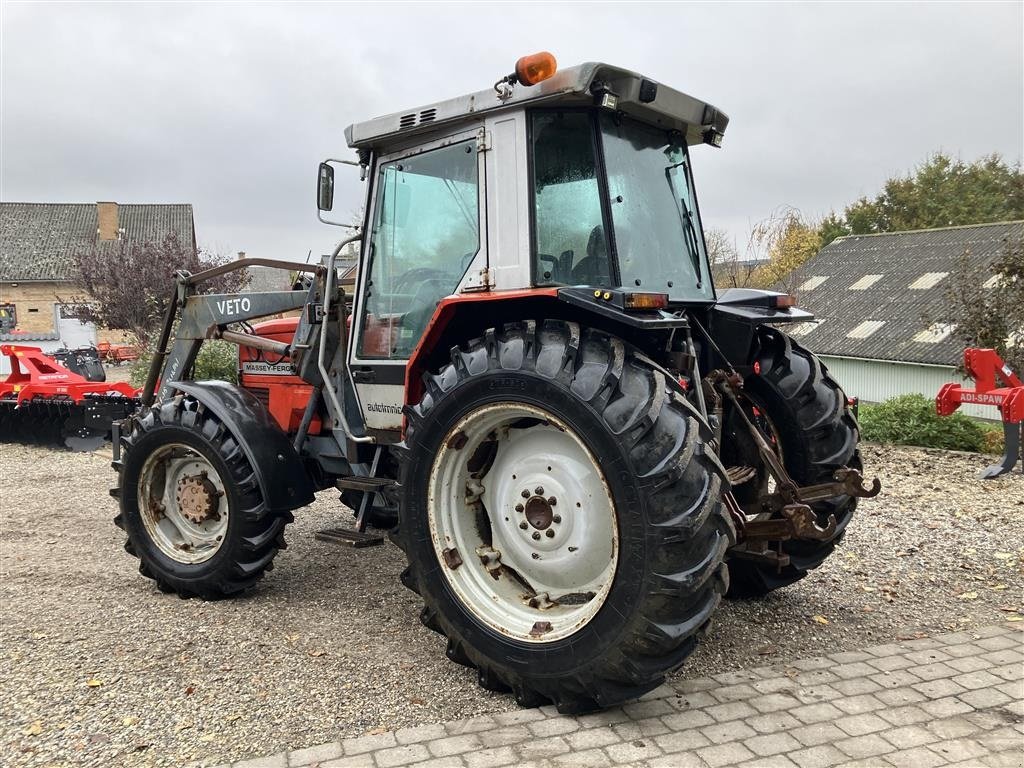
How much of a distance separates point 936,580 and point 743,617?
156 cm

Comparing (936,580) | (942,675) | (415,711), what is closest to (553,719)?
(415,711)

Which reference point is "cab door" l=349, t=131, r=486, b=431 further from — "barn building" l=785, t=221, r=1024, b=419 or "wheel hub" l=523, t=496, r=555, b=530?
"barn building" l=785, t=221, r=1024, b=419

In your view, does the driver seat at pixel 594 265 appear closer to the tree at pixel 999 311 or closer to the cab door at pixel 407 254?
the cab door at pixel 407 254

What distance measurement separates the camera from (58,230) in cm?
3688

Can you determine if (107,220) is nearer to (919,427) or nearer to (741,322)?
(919,427)

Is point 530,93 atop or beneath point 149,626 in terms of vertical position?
atop

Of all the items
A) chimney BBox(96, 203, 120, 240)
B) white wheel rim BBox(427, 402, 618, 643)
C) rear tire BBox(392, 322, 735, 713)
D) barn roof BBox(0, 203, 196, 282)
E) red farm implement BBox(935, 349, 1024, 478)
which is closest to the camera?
rear tire BBox(392, 322, 735, 713)

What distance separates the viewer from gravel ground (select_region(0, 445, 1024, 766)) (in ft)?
10.1

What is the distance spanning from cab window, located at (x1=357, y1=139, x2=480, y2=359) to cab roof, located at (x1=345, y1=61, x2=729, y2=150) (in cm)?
15

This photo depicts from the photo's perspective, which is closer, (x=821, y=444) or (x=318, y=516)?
(x=821, y=444)

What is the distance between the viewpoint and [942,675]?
3480mm

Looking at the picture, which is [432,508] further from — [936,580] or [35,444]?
[35,444]

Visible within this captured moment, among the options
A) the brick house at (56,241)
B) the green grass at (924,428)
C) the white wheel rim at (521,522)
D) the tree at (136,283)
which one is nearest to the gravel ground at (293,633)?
the white wheel rim at (521,522)

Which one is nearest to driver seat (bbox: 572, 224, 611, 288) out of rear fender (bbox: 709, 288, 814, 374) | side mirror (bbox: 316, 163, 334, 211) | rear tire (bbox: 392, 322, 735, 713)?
rear tire (bbox: 392, 322, 735, 713)
